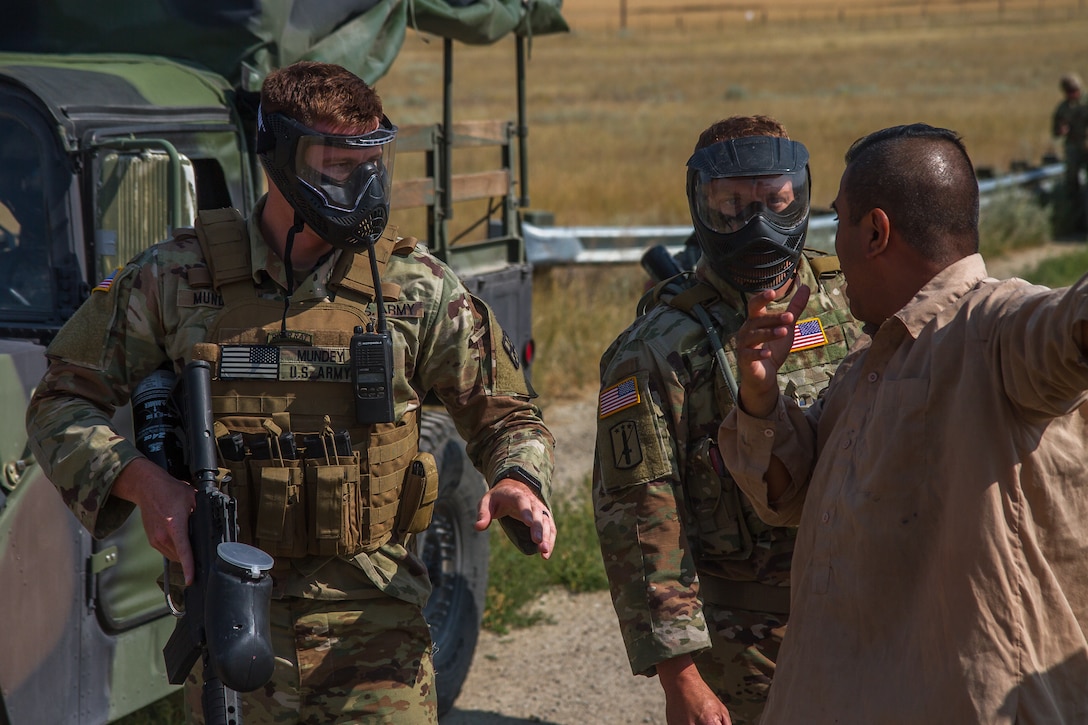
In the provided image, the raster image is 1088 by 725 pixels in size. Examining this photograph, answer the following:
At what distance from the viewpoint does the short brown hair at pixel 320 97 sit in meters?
2.69

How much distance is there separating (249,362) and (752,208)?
117cm

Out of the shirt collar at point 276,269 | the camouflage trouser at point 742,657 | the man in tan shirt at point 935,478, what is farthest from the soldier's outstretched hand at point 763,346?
the shirt collar at point 276,269

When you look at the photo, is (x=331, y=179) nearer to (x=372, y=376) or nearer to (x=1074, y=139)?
(x=372, y=376)

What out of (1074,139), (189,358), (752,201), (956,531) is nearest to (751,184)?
(752,201)

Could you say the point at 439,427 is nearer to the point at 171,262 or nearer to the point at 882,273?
the point at 171,262

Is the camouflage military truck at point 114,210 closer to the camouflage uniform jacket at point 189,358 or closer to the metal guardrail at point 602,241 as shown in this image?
the camouflage uniform jacket at point 189,358

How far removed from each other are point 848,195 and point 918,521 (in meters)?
0.57

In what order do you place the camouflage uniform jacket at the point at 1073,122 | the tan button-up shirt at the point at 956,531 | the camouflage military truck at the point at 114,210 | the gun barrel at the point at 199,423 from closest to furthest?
the tan button-up shirt at the point at 956,531
the gun barrel at the point at 199,423
the camouflage military truck at the point at 114,210
the camouflage uniform jacket at the point at 1073,122

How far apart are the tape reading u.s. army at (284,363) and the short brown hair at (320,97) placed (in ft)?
1.59

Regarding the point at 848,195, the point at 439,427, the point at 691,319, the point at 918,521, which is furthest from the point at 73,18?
the point at 918,521

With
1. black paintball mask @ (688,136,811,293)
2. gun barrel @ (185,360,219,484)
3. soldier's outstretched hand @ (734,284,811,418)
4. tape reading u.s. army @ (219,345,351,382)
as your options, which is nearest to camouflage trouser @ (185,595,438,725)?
gun barrel @ (185,360,219,484)

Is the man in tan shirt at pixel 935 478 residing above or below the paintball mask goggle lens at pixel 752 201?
below

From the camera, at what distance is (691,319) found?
2947mm

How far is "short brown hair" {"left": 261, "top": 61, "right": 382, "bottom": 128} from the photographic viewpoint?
269cm
